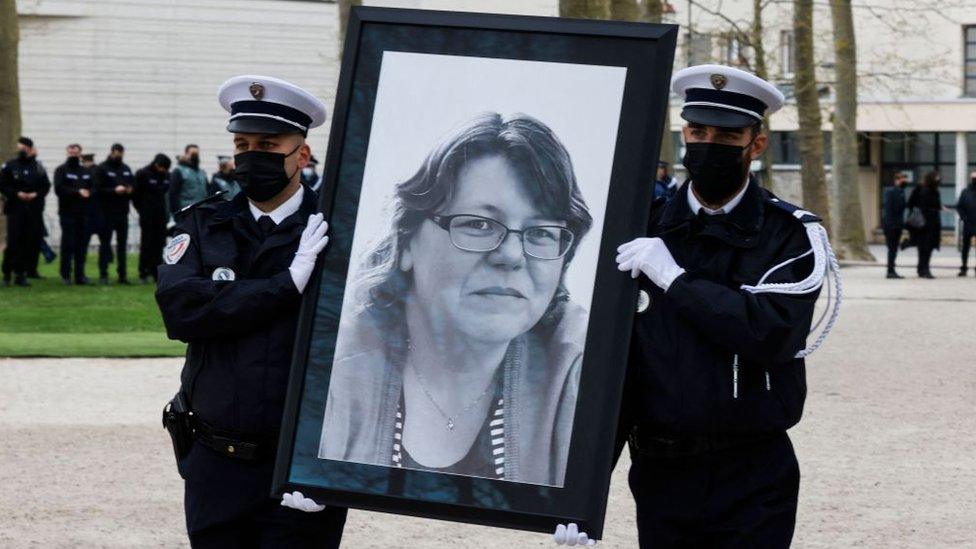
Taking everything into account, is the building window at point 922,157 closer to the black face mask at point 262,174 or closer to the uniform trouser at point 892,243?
the uniform trouser at point 892,243

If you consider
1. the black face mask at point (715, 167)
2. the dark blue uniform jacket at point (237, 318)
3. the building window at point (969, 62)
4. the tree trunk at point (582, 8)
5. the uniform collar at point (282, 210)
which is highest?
the building window at point (969, 62)

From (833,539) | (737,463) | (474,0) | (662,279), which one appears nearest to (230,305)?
(662,279)

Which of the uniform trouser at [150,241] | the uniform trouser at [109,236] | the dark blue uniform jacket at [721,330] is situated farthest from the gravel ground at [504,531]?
the uniform trouser at [150,241]

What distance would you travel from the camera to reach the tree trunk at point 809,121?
102 feet

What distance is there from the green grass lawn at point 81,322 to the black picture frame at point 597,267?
32.7 feet

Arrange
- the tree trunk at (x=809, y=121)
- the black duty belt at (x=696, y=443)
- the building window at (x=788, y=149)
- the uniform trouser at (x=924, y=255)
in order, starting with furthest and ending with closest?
the building window at (x=788, y=149), the tree trunk at (x=809, y=121), the uniform trouser at (x=924, y=255), the black duty belt at (x=696, y=443)

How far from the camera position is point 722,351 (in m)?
3.94

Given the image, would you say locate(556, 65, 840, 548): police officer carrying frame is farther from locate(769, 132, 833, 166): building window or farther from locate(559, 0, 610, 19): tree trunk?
locate(769, 132, 833, 166): building window

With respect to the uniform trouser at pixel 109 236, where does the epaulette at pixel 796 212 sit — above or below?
below

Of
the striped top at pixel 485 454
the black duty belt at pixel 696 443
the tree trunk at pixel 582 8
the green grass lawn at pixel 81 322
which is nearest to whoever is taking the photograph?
the striped top at pixel 485 454

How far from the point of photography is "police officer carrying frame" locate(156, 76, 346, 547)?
4.08 meters

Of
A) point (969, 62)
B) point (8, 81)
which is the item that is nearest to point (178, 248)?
point (8, 81)

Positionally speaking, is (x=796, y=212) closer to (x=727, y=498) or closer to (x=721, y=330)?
(x=721, y=330)

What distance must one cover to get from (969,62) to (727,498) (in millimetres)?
43683
